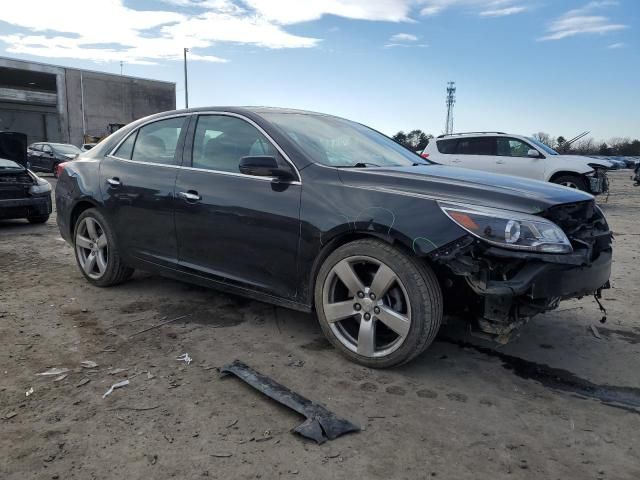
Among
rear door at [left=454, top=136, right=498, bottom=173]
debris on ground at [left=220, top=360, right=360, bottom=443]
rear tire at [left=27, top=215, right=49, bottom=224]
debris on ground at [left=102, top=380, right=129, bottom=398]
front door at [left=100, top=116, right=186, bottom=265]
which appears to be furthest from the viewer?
rear door at [left=454, top=136, right=498, bottom=173]

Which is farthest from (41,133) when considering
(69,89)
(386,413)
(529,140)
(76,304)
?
(386,413)

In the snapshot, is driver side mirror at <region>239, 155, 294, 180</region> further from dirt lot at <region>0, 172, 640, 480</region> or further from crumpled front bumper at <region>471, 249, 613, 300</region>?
crumpled front bumper at <region>471, 249, 613, 300</region>

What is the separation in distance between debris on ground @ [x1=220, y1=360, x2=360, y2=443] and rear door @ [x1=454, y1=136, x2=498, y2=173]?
10220mm

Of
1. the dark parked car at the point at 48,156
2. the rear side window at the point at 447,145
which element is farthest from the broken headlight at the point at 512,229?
the dark parked car at the point at 48,156

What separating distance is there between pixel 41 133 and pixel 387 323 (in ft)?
153

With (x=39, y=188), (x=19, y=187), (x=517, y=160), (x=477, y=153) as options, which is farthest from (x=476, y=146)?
(x=19, y=187)

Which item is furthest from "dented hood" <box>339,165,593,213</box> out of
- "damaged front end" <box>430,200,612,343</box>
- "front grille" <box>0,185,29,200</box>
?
"front grille" <box>0,185,29,200</box>

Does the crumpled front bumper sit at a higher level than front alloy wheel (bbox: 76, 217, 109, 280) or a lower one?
higher

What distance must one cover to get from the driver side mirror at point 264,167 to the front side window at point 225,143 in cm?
23

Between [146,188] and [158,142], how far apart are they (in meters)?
0.44

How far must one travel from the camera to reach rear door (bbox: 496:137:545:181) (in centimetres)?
1187

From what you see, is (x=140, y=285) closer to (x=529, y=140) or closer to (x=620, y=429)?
(x=620, y=429)

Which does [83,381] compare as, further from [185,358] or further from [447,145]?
[447,145]

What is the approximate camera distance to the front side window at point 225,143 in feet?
12.2
